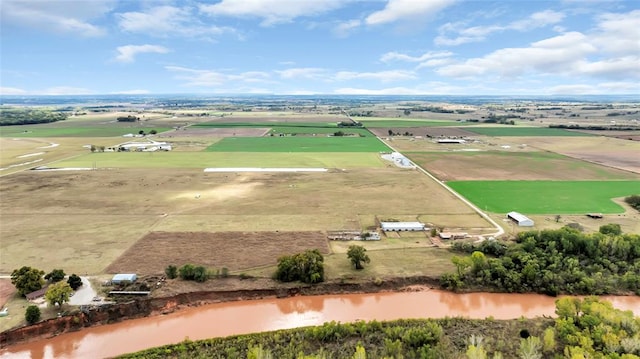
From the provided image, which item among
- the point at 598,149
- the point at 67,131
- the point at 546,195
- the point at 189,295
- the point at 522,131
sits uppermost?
the point at 522,131

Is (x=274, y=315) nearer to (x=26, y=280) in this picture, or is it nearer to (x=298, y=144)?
(x=26, y=280)

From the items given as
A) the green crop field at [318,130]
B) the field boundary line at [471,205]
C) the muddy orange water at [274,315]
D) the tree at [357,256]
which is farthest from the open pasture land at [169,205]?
the green crop field at [318,130]

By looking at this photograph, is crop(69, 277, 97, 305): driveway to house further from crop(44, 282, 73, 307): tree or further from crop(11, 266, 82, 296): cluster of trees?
crop(44, 282, 73, 307): tree

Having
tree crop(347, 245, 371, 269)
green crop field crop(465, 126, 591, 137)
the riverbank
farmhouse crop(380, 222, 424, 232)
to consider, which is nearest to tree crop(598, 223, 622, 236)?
farmhouse crop(380, 222, 424, 232)

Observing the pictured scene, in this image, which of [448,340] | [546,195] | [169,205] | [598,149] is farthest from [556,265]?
[598,149]

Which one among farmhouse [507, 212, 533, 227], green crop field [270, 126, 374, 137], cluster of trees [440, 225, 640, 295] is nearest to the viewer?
cluster of trees [440, 225, 640, 295]

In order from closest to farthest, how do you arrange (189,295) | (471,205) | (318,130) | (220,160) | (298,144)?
(189,295) < (471,205) < (220,160) < (298,144) < (318,130)

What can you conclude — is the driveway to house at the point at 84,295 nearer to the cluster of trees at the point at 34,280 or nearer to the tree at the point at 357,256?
the cluster of trees at the point at 34,280
